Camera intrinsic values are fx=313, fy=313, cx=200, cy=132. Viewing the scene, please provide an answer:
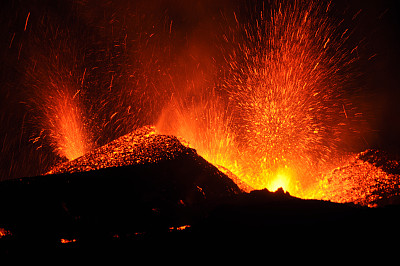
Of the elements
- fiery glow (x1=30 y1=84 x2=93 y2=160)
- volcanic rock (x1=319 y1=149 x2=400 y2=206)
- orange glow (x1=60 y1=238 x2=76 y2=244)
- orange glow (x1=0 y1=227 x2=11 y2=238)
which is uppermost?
fiery glow (x1=30 y1=84 x2=93 y2=160)

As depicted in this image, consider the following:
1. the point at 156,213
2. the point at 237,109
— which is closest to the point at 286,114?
the point at 237,109

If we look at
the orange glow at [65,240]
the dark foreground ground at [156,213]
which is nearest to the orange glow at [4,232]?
the dark foreground ground at [156,213]

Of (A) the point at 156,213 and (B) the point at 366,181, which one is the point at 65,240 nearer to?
(A) the point at 156,213

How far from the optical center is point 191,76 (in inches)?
329

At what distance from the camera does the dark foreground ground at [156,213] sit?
8.21 ft

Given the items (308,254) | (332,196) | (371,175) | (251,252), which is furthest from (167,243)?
(371,175)

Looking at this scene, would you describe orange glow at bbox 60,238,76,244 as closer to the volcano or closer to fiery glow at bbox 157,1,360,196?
the volcano

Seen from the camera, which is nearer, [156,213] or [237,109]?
[156,213]

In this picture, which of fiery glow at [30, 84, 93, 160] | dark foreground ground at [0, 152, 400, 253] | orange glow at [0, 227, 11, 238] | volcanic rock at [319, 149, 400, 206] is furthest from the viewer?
fiery glow at [30, 84, 93, 160]

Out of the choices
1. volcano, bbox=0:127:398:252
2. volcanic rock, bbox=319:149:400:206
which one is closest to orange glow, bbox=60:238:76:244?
volcano, bbox=0:127:398:252

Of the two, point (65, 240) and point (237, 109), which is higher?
point (237, 109)

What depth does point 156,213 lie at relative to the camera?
320 centimetres

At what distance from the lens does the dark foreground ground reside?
2502mm

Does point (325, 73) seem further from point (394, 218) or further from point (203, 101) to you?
point (394, 218)
